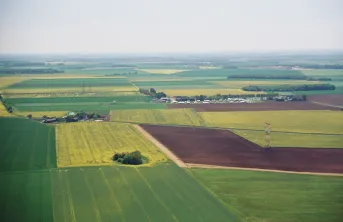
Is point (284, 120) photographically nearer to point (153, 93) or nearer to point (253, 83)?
point (153, 93)

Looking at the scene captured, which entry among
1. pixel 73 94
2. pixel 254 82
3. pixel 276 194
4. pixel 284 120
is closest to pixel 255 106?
pixel 284 120

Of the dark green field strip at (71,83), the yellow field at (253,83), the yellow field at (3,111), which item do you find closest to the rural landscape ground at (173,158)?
the yellow field at (3,111)

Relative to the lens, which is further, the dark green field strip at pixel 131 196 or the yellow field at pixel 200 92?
the yellow field at pixel 200 92

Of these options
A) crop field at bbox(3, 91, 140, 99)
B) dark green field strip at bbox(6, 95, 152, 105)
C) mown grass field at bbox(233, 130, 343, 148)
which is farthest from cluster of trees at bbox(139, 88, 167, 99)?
mown grass field at bbox(233, 130, 343, 148)

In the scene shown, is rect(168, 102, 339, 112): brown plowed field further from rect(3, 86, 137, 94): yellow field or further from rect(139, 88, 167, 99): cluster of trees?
rect(3, 86, 137, 94): yellow field

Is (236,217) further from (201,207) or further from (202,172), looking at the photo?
(202,172)

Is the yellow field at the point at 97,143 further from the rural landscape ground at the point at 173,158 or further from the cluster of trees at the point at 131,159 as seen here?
the cluster of trees at the point at 131,159

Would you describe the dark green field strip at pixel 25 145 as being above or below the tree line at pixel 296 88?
below
